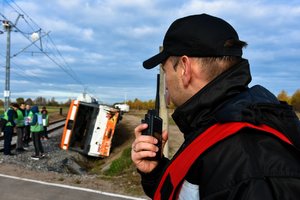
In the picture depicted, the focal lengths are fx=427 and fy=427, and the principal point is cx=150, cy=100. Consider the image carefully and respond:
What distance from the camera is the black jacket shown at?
4.38ft

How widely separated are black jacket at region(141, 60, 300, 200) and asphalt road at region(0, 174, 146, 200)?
25.6 feet

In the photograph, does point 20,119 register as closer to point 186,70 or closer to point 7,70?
point 7,70

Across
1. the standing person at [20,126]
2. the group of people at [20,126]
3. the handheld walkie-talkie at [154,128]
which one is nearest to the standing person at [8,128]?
the group of people at [20,126]

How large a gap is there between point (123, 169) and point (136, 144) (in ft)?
38.2

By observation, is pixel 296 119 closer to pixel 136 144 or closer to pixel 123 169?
pixel 136 144

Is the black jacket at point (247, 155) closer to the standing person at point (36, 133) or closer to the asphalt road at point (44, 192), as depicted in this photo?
the asphalt road at point (44, 192)

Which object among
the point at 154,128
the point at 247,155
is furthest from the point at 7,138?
the point at 247,155

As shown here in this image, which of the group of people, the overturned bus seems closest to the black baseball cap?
the group of people

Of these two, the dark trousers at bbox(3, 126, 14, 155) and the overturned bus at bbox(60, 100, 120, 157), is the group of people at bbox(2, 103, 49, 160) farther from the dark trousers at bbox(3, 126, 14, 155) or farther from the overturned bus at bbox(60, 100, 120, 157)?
the overturned bus at bbox(60, 100, 120, 157)

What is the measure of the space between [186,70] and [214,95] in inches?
7.7

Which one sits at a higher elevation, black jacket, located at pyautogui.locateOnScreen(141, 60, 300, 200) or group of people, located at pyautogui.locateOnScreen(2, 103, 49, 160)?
black jacket, located at pyautogui.locateOnScreen(141, 60, 300, 200)

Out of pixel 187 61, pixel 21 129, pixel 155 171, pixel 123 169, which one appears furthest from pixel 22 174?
pixel 187 61

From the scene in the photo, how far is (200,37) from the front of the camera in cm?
177

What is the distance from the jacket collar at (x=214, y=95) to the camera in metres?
1.70
